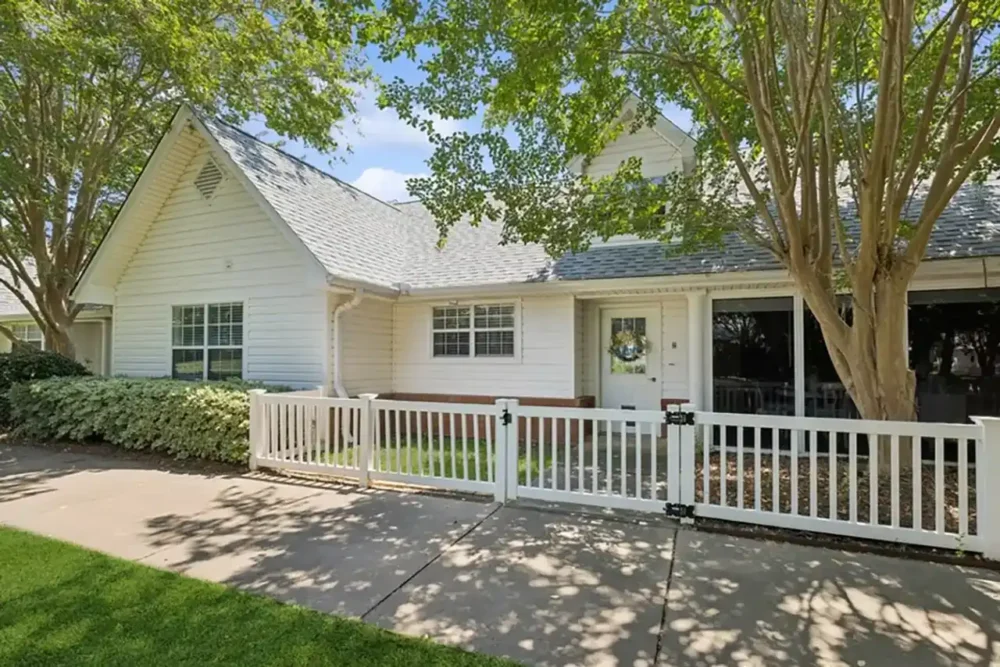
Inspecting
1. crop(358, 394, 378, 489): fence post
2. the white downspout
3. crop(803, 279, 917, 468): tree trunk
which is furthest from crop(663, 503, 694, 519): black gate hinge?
the white downspout

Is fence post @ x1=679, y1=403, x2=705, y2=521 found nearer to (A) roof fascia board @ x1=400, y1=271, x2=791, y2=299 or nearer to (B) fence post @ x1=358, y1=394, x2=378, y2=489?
(B) fence post @ x1=358, y1=394, x2=378, y2=489

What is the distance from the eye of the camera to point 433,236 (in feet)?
44.0

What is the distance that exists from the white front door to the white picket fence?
165cm

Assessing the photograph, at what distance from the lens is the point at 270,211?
949 centimetres

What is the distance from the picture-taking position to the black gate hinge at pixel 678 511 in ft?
17.3

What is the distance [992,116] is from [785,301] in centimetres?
A: 342

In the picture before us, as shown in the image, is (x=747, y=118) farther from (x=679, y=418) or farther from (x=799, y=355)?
(x=679, y=418)

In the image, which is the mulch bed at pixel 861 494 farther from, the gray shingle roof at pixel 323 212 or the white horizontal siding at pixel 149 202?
the white horizontal siding at pixel 149 202

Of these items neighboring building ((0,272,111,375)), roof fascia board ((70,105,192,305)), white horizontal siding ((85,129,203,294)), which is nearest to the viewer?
roof fascia board ((70,105,192,305))

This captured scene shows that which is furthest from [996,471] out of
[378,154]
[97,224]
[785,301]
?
[97,224]

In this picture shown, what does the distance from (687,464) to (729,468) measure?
2500 mm

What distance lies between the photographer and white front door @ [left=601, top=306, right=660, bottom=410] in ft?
33.1

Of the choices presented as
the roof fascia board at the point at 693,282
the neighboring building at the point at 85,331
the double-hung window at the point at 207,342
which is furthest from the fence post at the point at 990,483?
the neighboring building at the point at 85,331

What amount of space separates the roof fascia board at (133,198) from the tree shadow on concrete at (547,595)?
956 cm
